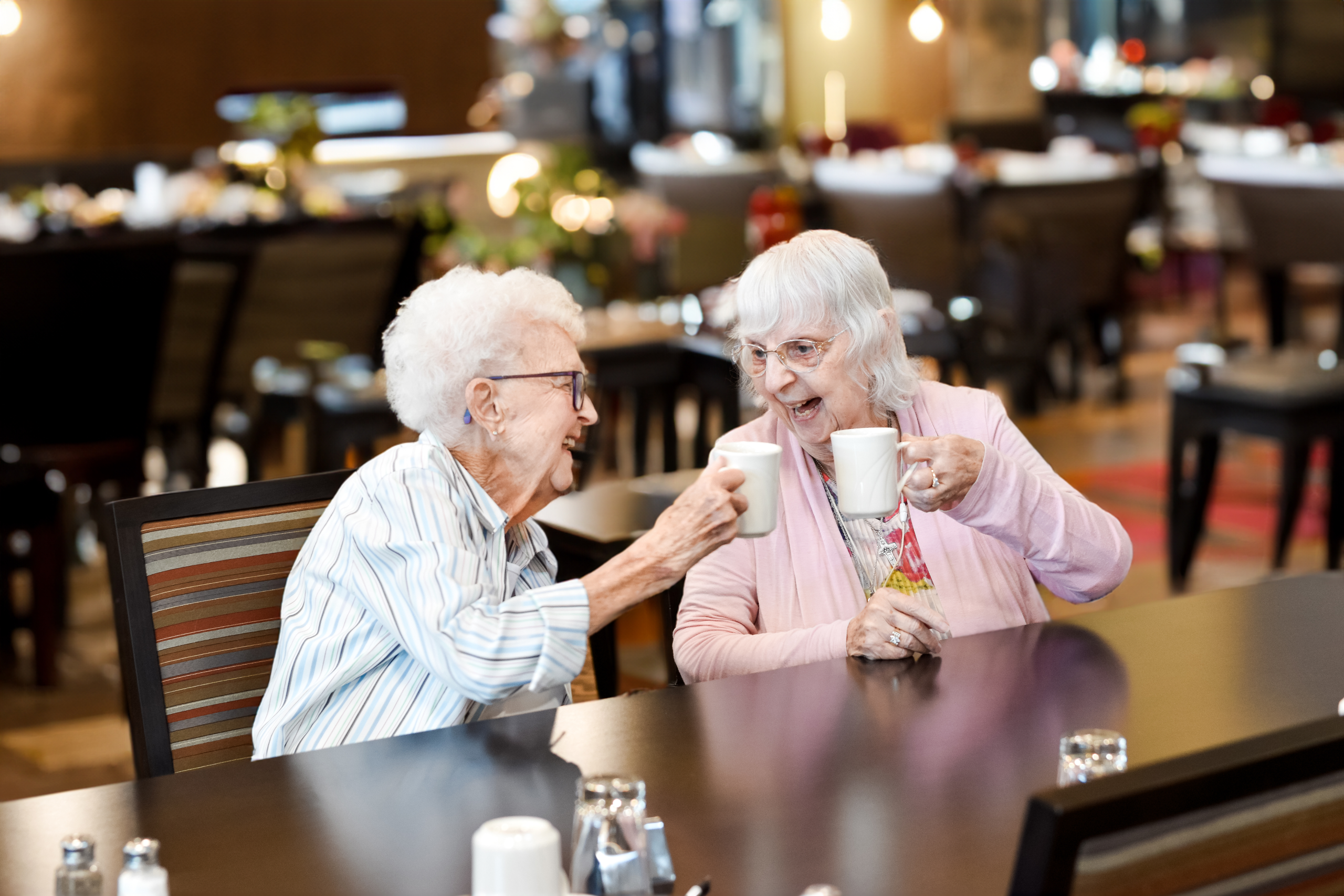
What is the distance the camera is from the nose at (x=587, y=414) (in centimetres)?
190

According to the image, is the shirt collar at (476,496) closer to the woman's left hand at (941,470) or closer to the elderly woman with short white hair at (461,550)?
the elderly woman with short white hair at (461,550)

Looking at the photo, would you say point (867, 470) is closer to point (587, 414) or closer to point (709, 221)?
point (587, 414)

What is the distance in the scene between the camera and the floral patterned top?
1.91m

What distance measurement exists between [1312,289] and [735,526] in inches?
377

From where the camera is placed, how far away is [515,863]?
1054 mm

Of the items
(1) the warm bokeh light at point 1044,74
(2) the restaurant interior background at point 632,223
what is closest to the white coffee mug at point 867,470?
(2) the restaurant interior background at point 632,223

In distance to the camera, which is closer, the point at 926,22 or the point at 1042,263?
the point at 926,22

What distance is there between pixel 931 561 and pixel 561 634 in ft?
1.92

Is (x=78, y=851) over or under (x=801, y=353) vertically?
under

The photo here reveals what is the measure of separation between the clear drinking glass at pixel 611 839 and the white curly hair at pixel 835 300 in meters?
0.94

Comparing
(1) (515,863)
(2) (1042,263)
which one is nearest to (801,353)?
(1) (515,863)

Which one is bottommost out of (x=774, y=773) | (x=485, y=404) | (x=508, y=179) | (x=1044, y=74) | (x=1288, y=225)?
(x=774, y=773)

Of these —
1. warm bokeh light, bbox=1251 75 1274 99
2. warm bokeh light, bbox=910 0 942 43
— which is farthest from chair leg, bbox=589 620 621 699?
warm bokeh light, bbox=1251 75 1274 99

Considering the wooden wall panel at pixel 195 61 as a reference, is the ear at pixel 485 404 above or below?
below
